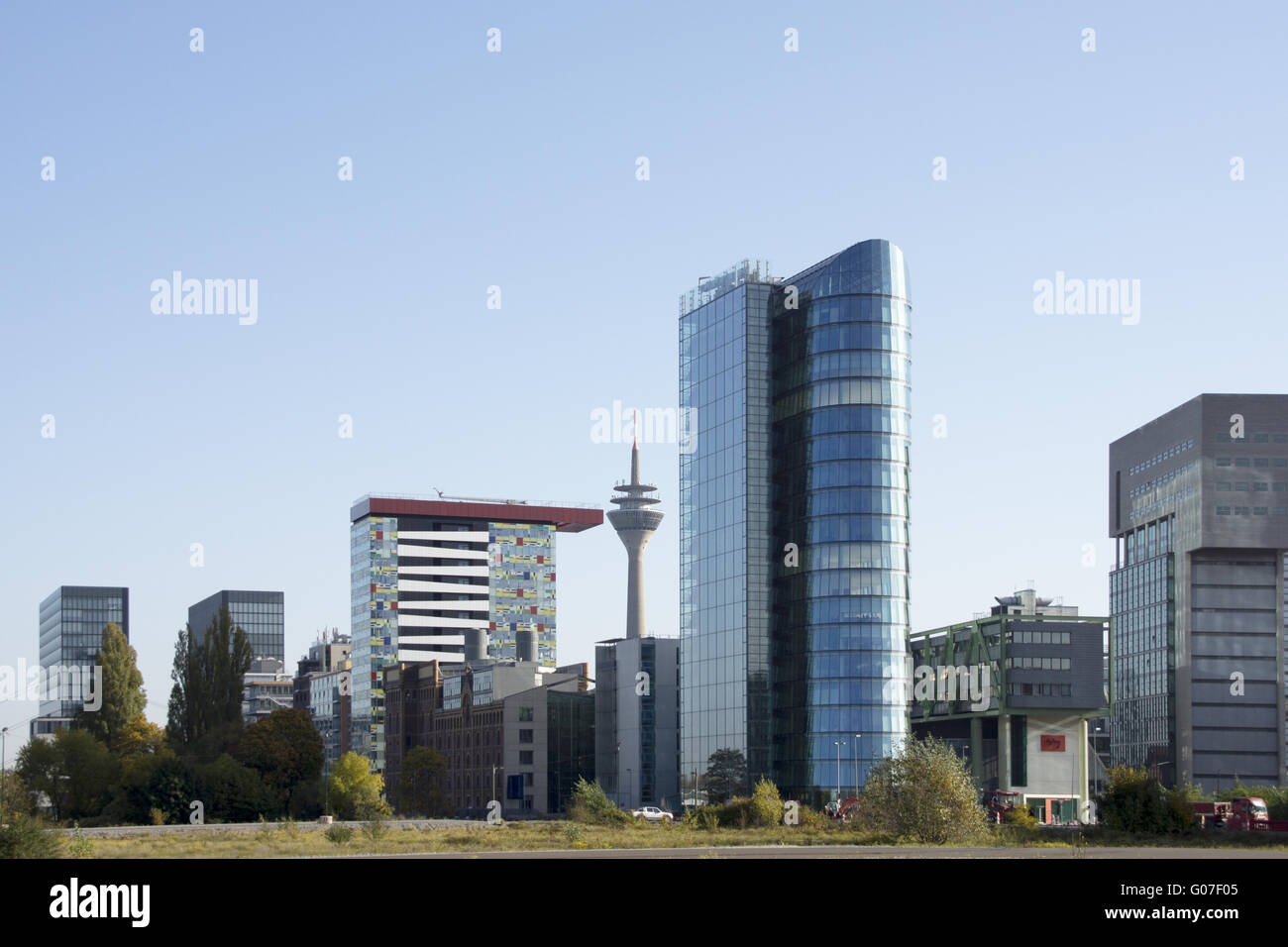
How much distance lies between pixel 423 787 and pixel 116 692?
51.3m

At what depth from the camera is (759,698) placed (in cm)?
16050

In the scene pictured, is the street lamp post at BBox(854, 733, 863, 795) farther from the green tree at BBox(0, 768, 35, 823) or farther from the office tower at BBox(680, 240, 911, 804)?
the green tree at BBox(0, 768, 35, 823)

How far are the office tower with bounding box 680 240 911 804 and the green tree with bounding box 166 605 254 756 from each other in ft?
161

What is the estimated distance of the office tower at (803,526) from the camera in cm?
15300

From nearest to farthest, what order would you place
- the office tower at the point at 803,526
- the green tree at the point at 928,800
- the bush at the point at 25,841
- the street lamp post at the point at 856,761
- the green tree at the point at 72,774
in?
1. the bush at the point at 25,841
2. the green tree at the point at 928,800
3. the green tree at the point at 72,774
4. the street lamp post at the point at 856,761
5. the office tower at the point at 803,526

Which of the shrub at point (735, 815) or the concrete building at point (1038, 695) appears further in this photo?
the concrete building at point (1038, 695)

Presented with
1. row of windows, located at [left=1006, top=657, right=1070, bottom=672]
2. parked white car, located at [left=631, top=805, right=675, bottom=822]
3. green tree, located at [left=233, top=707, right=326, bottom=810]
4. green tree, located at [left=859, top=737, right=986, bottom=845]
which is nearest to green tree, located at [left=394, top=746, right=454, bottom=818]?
green tree, located at [left=233, top=707, right=326, bottom=810]

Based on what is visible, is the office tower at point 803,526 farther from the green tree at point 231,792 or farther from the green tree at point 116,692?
the green tree at point 116,692

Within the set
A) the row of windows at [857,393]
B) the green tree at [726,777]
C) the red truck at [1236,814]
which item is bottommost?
the green tree at [726,777]

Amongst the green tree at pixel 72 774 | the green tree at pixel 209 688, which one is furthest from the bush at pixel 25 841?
the green tree at pixel 209 688

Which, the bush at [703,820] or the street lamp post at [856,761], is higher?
the bush at [703,820]

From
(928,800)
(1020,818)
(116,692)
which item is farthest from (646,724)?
(928,800)

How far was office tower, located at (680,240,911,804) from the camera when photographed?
15300 cm

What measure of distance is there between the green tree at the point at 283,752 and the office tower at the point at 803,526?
40471 mm
